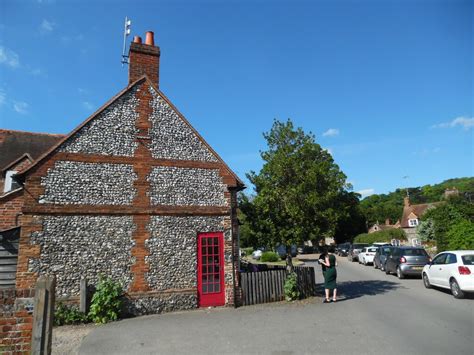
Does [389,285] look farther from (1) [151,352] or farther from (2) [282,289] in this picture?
(1) [151,352]

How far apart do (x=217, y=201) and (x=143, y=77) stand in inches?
206

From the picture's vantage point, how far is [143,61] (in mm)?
12961

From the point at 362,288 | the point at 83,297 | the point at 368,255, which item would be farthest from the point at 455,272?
the point at 368,255

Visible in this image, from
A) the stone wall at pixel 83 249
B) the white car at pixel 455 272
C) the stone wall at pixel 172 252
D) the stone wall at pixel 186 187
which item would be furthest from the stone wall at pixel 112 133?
the white car at pixel 455 272

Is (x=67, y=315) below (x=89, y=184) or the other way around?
below

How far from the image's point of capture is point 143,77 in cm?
1233

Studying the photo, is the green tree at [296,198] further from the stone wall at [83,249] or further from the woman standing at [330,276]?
the stone wall at [83,249]

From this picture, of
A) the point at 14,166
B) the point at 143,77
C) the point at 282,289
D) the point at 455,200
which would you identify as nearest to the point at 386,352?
the point at 282,289

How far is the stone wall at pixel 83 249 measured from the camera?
10.0 m

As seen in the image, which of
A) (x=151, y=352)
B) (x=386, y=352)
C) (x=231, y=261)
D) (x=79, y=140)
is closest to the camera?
(x=386, y=352)

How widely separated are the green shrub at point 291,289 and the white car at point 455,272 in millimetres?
5447

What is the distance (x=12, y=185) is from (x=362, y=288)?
15884 millimetres

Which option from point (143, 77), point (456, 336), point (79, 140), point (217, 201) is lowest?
point (456, 336)

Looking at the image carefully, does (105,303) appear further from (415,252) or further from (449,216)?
(449,216)
